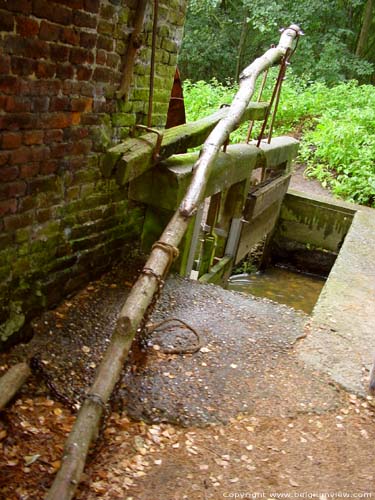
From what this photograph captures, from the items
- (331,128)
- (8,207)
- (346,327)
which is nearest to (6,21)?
(8,207)

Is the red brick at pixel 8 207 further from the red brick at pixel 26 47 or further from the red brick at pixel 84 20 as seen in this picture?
the red brick at pixel 84 20

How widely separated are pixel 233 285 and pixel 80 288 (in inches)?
175

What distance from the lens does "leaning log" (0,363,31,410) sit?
2295 mm

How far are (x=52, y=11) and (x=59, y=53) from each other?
205mm

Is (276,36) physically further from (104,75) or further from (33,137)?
(33,137)

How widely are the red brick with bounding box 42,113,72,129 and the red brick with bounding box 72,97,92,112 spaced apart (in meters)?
0.07

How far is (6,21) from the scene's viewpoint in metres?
2.12

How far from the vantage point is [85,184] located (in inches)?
123

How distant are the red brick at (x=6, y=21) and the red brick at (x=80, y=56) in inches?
18.5

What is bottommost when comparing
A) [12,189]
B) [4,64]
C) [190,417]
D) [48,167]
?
[190,417]

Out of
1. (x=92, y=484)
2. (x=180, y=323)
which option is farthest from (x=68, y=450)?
(x=180, y=323)

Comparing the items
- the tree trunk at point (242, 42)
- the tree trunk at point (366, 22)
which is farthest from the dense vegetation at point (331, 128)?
the tree trunk at point (242, 42)

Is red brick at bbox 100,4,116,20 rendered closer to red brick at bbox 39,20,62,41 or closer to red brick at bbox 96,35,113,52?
red brick at bbox 96,35,113,52

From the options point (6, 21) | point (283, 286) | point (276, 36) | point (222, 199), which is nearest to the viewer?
point (6, 21)
